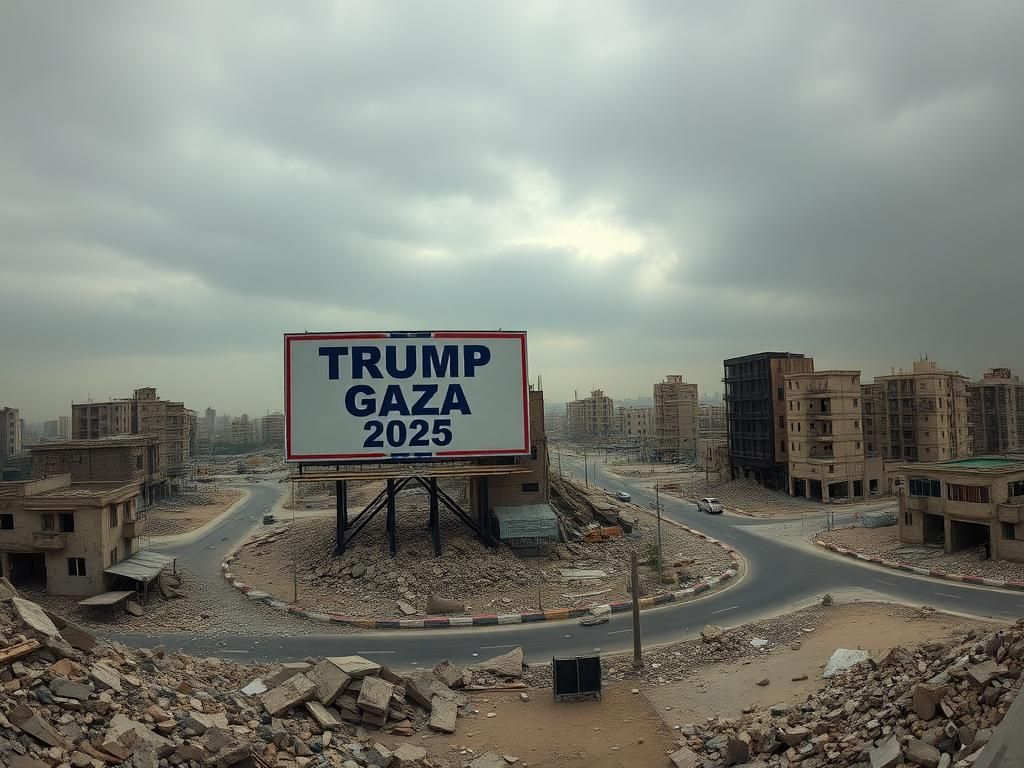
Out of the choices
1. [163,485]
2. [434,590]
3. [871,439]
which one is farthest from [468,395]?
[871,439]

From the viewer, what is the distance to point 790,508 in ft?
177

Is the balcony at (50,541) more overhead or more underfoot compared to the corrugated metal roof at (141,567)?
more overhead

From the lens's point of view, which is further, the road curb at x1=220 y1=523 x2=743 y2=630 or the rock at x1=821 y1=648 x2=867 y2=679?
the road curb at x1=220 y1=523 x2=743 y2=630

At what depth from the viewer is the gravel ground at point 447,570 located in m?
28.2

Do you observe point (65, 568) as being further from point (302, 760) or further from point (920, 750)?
point (920, 750)

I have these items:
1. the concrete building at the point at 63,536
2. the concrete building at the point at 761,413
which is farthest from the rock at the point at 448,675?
the concrete building at the point at 761,413

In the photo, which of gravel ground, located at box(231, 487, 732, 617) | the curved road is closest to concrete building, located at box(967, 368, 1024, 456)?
the curved road

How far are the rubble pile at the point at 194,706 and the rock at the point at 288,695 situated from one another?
29 millimetres

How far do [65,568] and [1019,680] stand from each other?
117 ft

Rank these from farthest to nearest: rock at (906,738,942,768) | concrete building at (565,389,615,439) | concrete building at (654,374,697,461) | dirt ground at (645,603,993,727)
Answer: concrete building at (565,389,615,439) → concrete building at (654,374,697,461) → dirt ground at (645,603,993,727) → rock at (906,738,942,768)

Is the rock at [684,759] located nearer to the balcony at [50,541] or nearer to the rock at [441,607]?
the rock at [441,607]

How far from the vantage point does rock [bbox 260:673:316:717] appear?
588 inches

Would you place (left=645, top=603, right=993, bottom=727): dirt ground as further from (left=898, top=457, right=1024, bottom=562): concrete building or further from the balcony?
the balcony

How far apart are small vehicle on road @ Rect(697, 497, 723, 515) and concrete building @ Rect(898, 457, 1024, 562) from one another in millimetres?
17567
